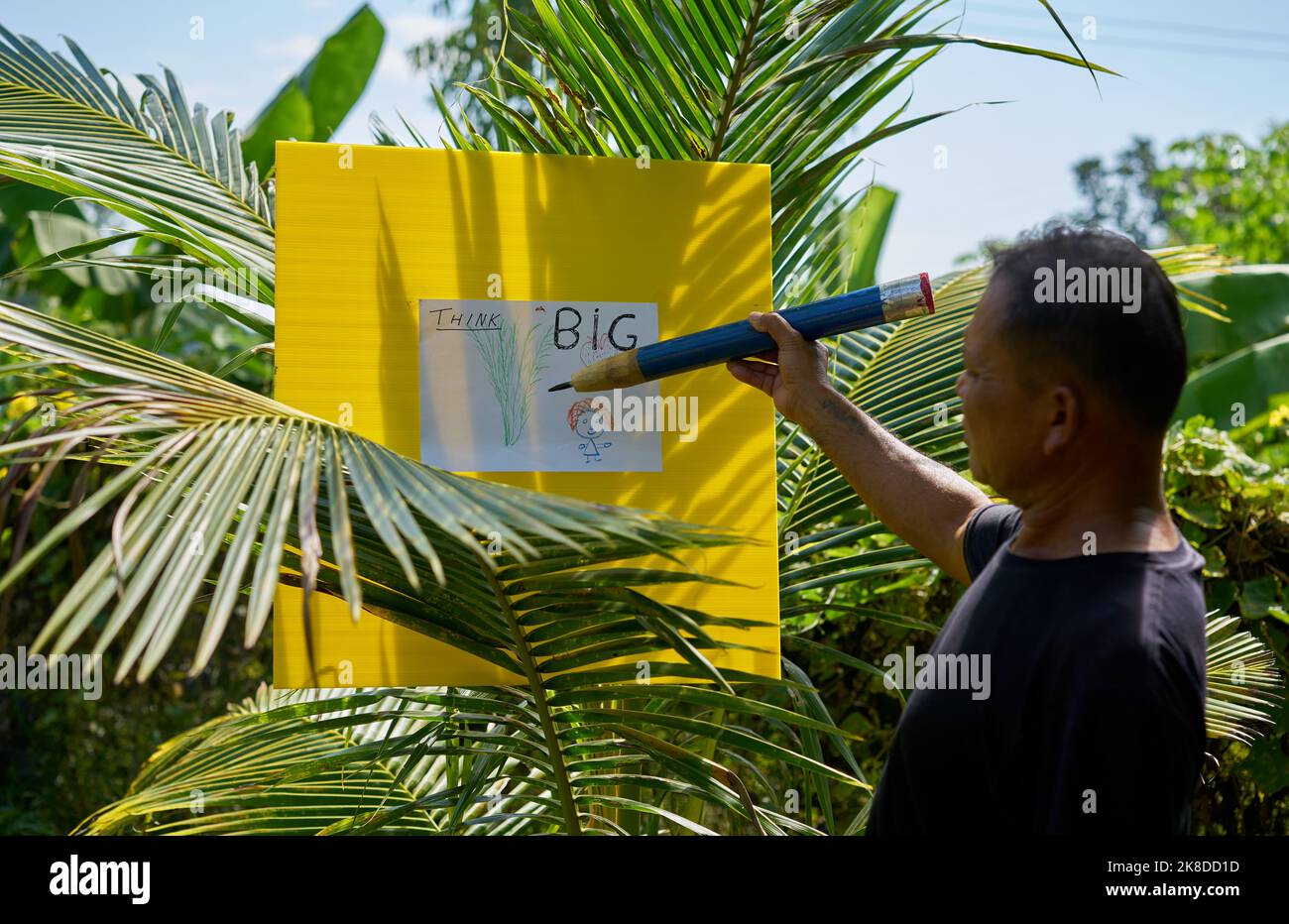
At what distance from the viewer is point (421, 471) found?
1307 millimetres

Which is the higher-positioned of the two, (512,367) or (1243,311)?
(1243,311)

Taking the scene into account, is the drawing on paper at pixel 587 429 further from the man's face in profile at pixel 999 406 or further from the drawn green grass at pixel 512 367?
the man's face in profile at pixel 999 406

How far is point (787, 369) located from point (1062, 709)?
76 cm

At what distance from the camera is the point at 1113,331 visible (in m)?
1.21

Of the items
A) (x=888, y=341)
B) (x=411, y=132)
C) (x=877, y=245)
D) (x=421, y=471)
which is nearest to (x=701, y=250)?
(x=421, y=471)

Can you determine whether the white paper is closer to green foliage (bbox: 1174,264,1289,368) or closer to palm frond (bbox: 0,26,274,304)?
palm frond (bbox: 0,26,274,304)

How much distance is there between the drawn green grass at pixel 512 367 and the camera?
167cm

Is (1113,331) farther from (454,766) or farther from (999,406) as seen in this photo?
(454,766)

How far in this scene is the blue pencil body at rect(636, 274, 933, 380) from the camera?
159cm

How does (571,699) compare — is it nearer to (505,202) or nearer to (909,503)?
(909,503)

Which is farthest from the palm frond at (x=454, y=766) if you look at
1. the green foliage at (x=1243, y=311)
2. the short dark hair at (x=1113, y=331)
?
the green foliage at (x=1243, y=311)

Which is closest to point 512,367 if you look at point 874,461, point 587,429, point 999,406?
point 587,429

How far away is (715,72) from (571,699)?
4.16 ft

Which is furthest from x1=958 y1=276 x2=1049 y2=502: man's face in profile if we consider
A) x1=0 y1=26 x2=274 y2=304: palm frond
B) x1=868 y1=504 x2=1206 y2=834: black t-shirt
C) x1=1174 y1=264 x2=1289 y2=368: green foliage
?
x1=1174 y1=264 x2=1289 y2=368: green foliage
